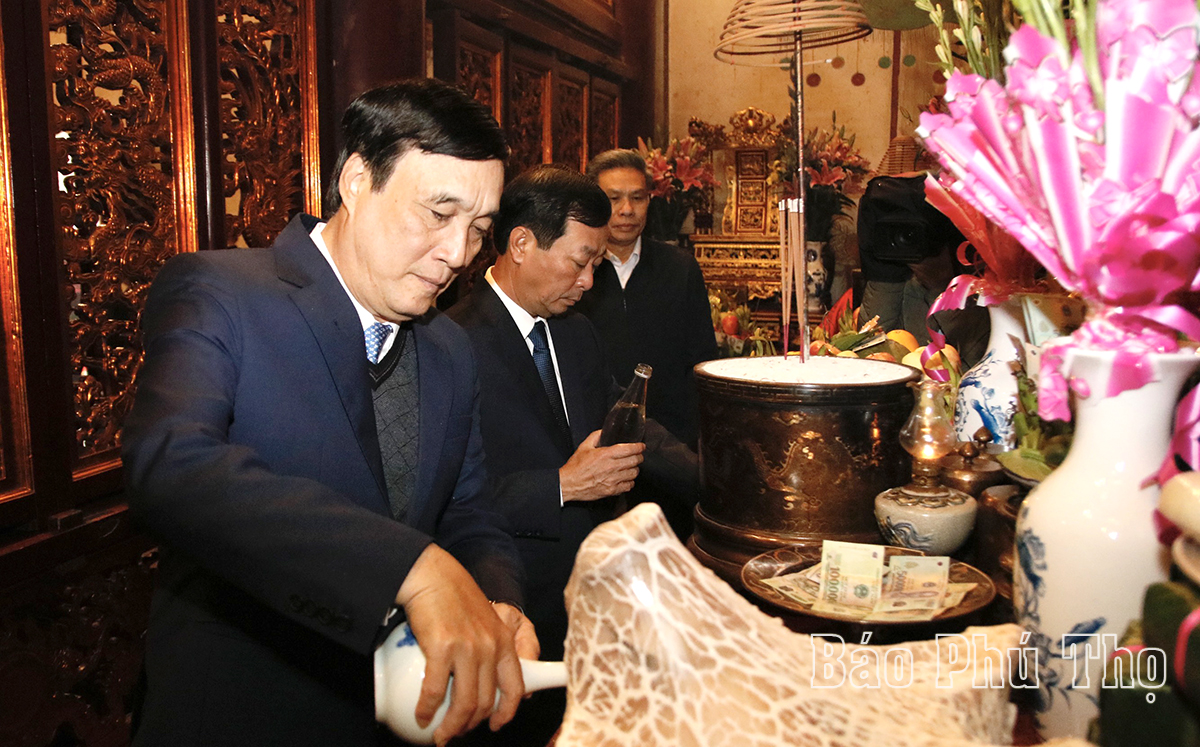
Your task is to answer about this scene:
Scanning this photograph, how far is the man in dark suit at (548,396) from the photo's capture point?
2.14 m

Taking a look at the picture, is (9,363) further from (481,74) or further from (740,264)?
(740,264)

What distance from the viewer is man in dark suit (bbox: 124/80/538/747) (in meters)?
1.02

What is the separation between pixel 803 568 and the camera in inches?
48.2

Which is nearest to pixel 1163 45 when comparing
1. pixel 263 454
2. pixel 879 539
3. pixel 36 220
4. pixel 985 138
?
pixel 985 138

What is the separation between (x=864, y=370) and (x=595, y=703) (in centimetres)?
103

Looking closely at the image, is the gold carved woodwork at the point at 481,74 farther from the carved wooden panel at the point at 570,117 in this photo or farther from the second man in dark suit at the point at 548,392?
the second man in dark suit at the point at 548,392

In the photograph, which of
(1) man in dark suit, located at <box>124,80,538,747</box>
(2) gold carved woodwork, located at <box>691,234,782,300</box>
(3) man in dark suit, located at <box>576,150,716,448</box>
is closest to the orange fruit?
(1) man in dark suit, located at <box>124,80,538,747</box>

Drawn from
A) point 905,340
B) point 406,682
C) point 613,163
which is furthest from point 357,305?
point 613,163

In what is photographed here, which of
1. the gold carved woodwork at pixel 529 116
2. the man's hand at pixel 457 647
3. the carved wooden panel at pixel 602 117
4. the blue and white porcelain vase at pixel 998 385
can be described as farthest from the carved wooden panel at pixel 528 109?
the man's hand at pixel 457 647

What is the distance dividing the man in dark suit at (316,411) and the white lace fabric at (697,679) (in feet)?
1.17

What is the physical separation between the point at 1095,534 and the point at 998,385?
2.05 ft

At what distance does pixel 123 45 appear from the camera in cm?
239

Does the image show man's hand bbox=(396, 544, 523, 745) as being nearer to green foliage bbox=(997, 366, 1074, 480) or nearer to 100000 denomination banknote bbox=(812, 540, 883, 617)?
100000 denomination banknote bbox=(812, 540, 883, 617)

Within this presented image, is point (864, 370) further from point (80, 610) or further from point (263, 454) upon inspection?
point (80, 610)
